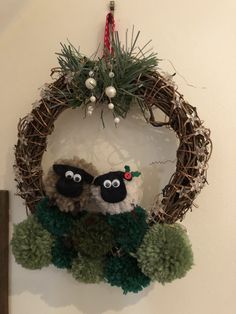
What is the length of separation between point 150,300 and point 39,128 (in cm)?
54

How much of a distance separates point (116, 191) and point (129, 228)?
9 cm

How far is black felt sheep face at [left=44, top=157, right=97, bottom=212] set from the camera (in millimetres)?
822

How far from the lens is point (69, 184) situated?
819 mm

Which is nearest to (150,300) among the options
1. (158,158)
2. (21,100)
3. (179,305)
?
(179,305)

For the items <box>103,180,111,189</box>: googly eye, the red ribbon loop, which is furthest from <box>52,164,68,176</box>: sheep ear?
the red ribbon loop

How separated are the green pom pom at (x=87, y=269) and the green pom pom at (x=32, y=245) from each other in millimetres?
79

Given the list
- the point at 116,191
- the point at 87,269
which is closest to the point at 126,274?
the point at 87,269

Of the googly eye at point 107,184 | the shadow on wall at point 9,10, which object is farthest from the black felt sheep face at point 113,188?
the shadow on wall at point 9,10

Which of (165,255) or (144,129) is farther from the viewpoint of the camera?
(144,129)

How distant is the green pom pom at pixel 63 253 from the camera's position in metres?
0.88

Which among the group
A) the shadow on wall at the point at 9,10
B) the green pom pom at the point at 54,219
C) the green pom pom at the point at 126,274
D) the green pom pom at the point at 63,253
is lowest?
the green pom pom at the point at 126,274

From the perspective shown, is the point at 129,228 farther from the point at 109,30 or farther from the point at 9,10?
the point at 9,10

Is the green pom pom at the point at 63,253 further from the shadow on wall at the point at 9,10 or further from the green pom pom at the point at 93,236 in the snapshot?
the shadow on wall at the point at 9,10

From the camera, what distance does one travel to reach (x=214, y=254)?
2.98ft
